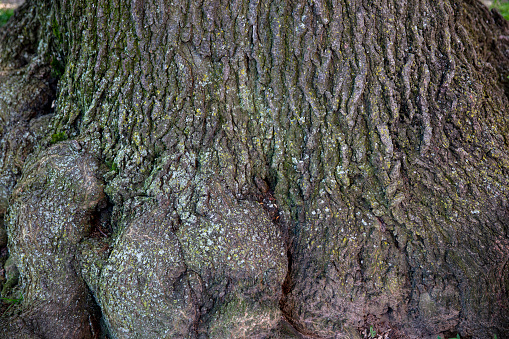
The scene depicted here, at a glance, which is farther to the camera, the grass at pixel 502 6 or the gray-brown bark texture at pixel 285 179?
the grass at pixel 502 6

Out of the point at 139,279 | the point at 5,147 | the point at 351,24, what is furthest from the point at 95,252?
the point at 351,24

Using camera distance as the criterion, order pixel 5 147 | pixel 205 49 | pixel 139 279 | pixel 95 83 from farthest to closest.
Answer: pixel 5 147 < pixel 95 83 < pixel 205 49 < pixel 139 279

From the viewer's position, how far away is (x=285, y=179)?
89.4 inches

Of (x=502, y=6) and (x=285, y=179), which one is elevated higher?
(x=502, y=6)

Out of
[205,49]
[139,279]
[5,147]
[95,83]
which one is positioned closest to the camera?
[139,279]

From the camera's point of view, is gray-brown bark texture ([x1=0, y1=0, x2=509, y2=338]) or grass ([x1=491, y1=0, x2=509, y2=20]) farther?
grass ([x1=491, y1=0, x2=509, y2=20])

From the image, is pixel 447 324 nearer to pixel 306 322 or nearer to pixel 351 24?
pixel 306 322

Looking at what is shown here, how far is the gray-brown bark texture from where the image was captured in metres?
2.14

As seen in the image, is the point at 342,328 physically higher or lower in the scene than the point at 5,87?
lower

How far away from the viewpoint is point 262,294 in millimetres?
2131

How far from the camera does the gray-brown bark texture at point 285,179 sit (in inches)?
84.4

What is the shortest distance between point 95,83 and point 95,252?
1.04m

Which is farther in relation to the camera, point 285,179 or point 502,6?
point 502,6

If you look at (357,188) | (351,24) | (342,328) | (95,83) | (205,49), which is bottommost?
(342,328)
